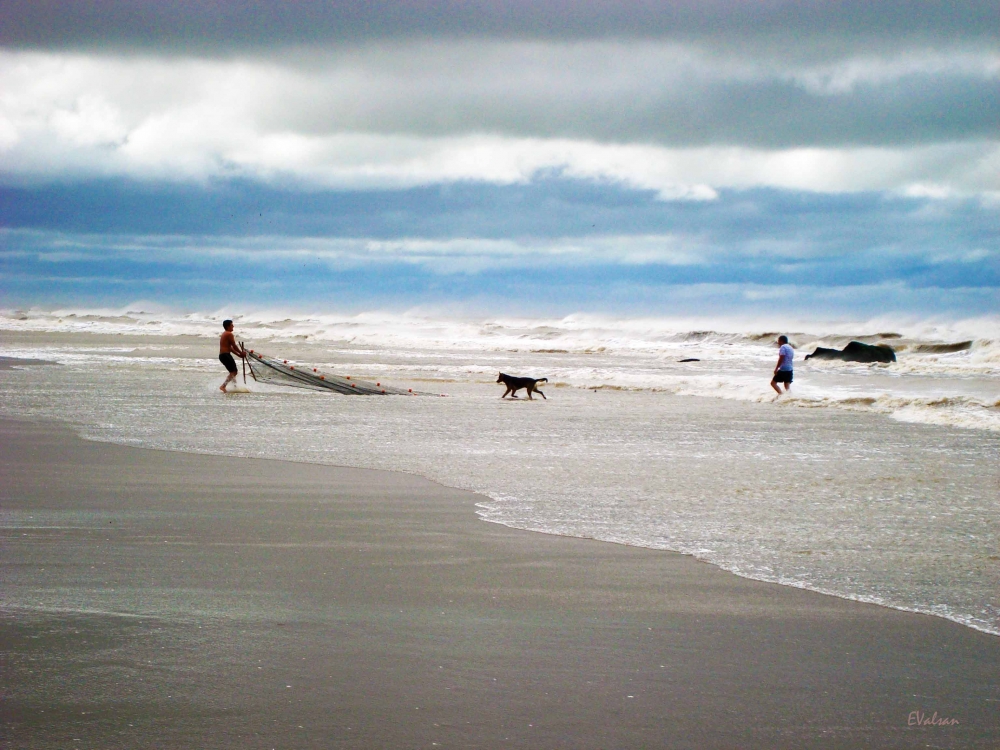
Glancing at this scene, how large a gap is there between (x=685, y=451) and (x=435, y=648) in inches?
324

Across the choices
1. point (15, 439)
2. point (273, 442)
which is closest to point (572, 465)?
point (273, 442)

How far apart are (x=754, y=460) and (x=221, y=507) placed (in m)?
6.34

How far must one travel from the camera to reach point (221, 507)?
7762 mm

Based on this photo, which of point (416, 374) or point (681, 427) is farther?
point (416, 374)

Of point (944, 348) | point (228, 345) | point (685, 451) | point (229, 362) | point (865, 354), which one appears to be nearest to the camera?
point (685, 451)

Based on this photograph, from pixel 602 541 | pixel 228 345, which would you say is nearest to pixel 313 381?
pixel 228 345

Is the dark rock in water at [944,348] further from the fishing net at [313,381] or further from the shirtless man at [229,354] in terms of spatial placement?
the shirtless man at [229,354]

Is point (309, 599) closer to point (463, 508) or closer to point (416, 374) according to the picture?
point (463, 508)

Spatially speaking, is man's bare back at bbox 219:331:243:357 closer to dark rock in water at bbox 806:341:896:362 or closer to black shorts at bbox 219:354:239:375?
black shorts at bbox 219:354:239:375

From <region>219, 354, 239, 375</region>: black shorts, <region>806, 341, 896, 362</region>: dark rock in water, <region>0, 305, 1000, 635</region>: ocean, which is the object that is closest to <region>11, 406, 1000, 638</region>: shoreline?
<region>0, 305, 1000, 635</region>: ocean

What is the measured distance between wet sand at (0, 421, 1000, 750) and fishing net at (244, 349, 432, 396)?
47.1 ft

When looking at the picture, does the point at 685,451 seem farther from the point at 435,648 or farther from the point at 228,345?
the point at 228,345

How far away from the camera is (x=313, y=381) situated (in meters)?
22.2

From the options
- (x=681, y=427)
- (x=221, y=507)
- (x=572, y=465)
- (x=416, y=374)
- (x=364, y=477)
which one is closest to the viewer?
(x=221, y=507)
